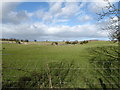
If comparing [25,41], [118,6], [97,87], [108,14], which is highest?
[118,6]

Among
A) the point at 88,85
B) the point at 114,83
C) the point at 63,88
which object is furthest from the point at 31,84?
the point at 114,83

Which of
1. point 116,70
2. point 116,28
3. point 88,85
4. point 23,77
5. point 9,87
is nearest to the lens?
point 9,87

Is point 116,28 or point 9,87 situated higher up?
point 116,28

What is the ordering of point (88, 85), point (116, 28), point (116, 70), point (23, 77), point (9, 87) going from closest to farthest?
point (9, 87)
point (88, 85)
point (23, 77)
point (116, 70)
point (116, 28)

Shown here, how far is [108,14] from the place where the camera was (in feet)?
24.0

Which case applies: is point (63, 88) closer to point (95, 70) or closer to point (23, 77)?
point (23, 77)

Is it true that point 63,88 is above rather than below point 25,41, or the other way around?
below

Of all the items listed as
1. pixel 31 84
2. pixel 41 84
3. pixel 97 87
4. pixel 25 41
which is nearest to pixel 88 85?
pixel 97 87

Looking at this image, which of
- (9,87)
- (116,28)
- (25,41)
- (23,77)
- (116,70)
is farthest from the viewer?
(25,41)

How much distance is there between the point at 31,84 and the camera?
3965 millimetres

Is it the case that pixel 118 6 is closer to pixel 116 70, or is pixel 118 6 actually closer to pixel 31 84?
pixel 116 70

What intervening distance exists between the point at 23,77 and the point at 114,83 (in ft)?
12.0

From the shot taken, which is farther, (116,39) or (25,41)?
(25,41)

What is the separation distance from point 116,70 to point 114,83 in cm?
143
